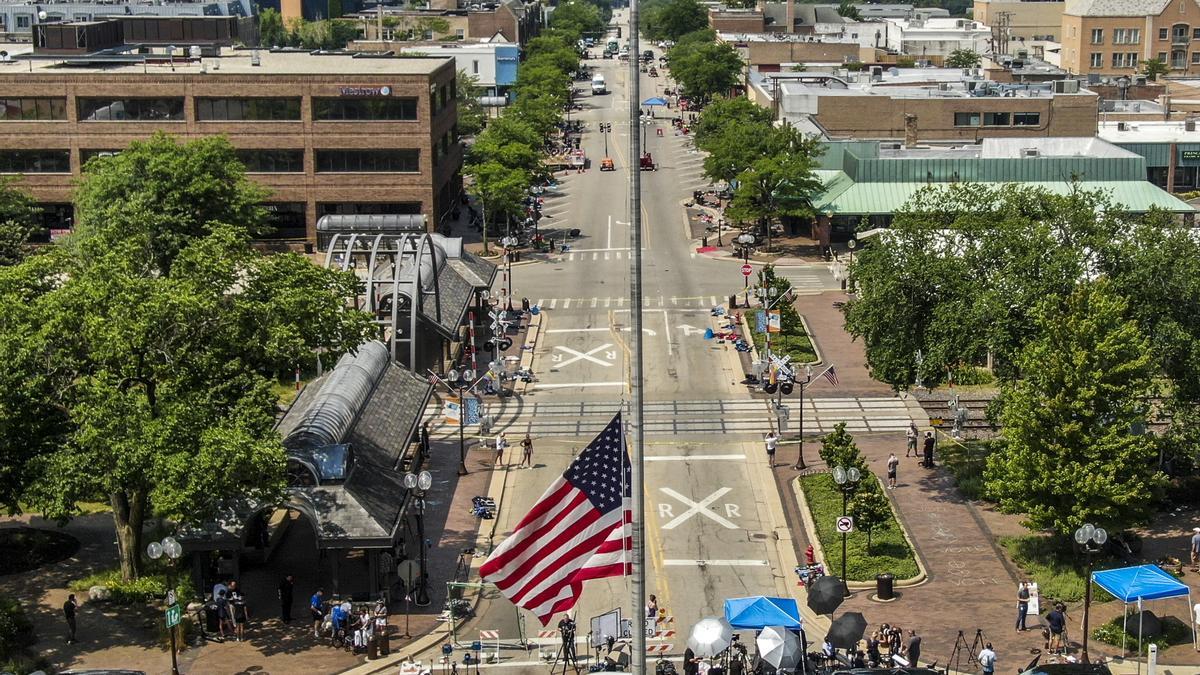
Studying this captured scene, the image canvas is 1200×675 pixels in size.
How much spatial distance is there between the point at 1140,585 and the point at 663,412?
105 ft

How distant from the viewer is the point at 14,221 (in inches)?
3644

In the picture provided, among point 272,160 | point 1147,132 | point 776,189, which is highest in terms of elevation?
point 1147,132

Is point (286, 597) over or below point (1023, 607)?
below

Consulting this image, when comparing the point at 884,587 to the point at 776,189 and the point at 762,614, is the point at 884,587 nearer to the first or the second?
the point at 762,614

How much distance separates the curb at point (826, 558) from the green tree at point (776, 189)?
49.3 m

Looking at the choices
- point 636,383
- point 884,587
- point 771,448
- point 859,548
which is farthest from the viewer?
point 771,448

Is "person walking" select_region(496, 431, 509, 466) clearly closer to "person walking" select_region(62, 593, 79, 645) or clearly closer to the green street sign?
"person walking" select_region(62, 593, 79, 645)

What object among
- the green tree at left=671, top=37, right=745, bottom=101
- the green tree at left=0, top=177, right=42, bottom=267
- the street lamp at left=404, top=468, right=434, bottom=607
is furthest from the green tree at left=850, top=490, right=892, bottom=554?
the green tree at left=671, top=37, right=745, bottom=101

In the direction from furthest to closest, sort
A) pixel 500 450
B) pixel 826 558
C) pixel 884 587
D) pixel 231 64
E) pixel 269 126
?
pixel 231 64 → pixel 269 126 → pixel 500 450 → pixel 826 558 → pixel 884 587

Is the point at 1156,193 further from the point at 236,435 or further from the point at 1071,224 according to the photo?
the point at 236,435

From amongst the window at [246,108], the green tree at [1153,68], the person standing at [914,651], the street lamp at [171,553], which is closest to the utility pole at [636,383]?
the person standing at [914,651]

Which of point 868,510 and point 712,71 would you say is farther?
point 712,71

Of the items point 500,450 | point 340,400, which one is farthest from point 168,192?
point 340,400

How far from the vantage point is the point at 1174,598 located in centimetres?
4869
